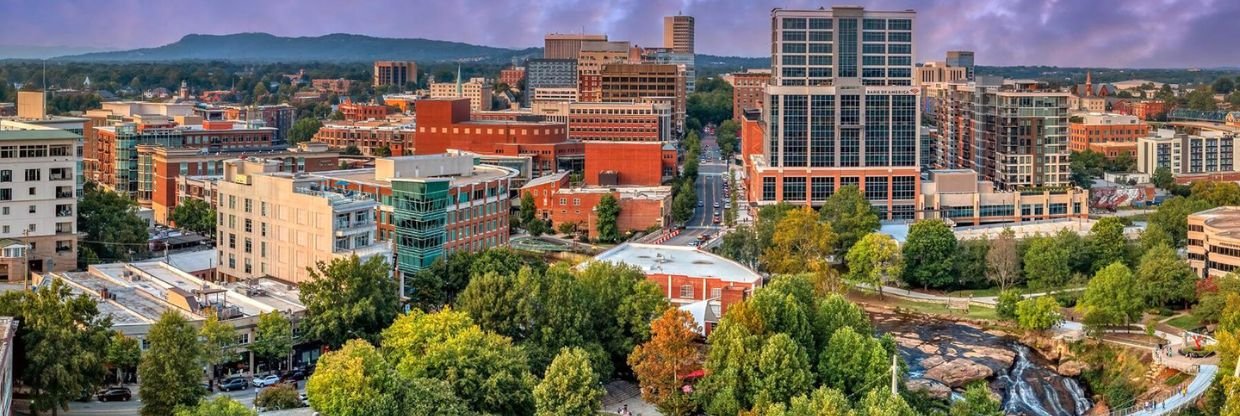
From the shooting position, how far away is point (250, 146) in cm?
8319

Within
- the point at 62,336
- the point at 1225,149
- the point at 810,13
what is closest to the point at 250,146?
the point at 810,13

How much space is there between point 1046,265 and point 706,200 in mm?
32823

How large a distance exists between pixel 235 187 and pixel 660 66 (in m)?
77.3

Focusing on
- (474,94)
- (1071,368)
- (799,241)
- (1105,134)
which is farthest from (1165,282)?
(474,94)

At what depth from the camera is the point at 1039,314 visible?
50906 millimetres

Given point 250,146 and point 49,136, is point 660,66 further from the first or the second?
point 49,136

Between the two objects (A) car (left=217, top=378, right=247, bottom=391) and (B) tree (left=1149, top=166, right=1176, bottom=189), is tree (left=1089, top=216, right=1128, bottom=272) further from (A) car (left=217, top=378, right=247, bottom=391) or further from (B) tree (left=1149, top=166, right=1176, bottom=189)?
(A) car (left=217, top=378, right=247, bottom=391)

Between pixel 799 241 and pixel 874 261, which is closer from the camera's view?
pixel 874 261

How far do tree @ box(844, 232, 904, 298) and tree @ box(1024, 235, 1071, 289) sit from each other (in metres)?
5.16

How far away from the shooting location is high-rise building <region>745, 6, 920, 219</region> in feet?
247

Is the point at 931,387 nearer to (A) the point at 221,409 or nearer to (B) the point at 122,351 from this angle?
→ (A) the point at 221,409

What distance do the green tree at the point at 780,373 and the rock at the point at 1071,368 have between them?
1332 cm

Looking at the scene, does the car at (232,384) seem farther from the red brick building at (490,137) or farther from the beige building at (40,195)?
the red brick building at (490,137)

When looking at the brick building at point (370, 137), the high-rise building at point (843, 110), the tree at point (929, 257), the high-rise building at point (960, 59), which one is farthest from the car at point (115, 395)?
the high-rise building at point (960, 59)
